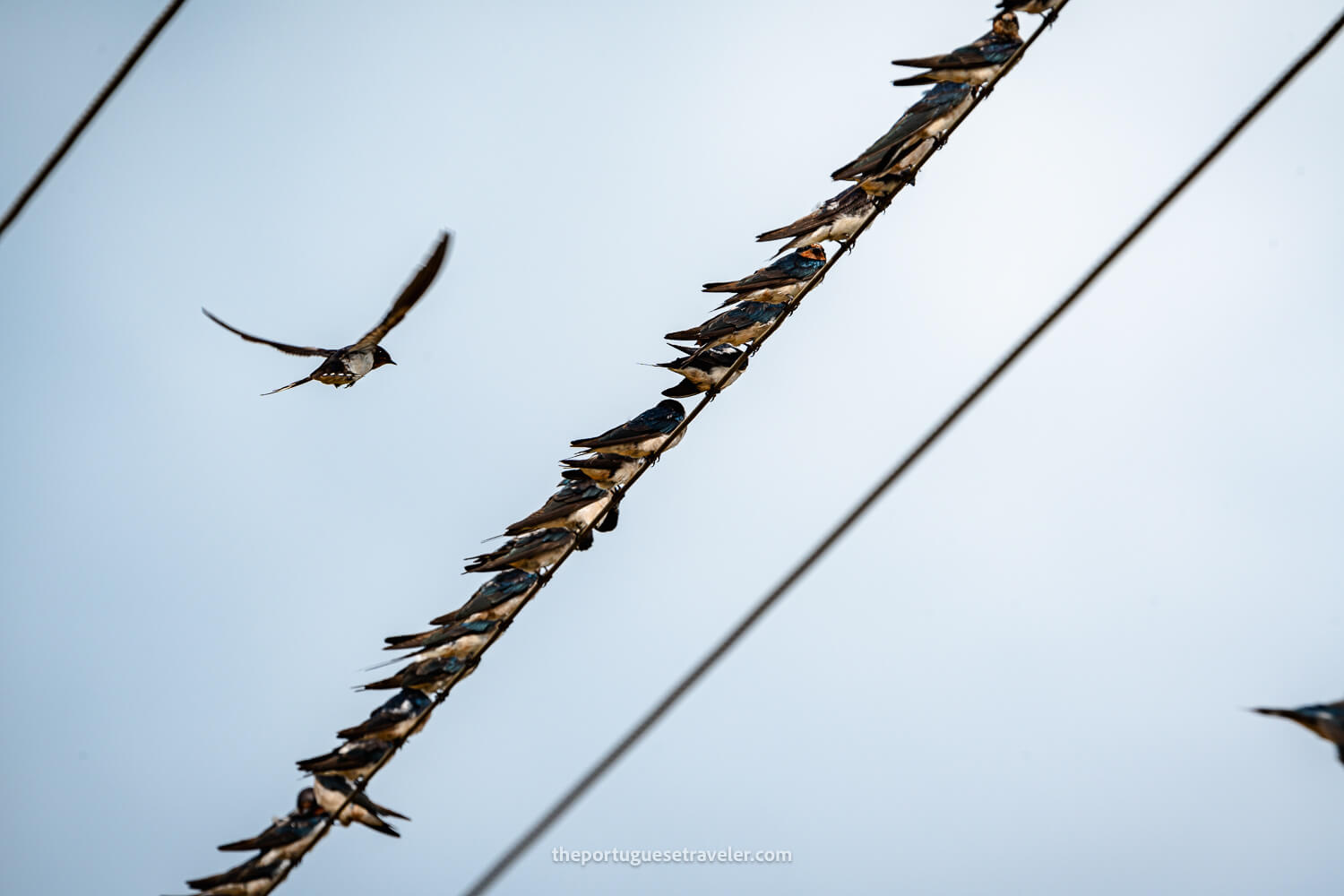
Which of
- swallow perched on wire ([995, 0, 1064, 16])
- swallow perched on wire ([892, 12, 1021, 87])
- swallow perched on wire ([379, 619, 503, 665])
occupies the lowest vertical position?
swallow perched on wire ([379, 619, 503, 665])

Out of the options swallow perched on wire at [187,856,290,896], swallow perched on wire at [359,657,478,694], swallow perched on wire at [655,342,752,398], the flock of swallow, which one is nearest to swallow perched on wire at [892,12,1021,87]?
the flock of swallow

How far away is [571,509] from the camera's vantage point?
268 inches

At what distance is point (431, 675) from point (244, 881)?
1.38m

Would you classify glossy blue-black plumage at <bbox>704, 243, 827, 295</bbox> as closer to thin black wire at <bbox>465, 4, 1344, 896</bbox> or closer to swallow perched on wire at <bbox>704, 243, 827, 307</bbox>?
swallow perched on wire at <bbox>704, 243, 827, 307</bbox>

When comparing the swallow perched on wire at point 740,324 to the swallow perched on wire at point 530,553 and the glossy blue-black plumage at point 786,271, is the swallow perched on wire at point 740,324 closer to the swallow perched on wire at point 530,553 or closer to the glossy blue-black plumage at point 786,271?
the glossy blue-black plumage at point 786,271

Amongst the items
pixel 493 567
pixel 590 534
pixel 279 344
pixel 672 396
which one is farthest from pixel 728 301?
pixel 279 344

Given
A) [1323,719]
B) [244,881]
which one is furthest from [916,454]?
[244,881]

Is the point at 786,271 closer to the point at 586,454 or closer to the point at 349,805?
the point at 586,454

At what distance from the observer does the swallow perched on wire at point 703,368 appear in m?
7.21

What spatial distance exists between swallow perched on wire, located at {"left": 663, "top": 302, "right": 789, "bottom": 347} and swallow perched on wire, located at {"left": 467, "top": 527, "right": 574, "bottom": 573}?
56.6 inches

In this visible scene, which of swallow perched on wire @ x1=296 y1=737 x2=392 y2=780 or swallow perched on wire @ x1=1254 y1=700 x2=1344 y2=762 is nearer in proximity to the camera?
swallow perched on wire @ x1=1254 y1=700 x2=1344 y2=762

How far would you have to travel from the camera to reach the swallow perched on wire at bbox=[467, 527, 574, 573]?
6.62 meters

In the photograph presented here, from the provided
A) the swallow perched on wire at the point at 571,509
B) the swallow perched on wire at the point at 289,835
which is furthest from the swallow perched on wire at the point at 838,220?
the swallow perched on wire at the point at 289,835

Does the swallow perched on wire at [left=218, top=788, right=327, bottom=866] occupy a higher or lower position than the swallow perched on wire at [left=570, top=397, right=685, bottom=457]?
lower
